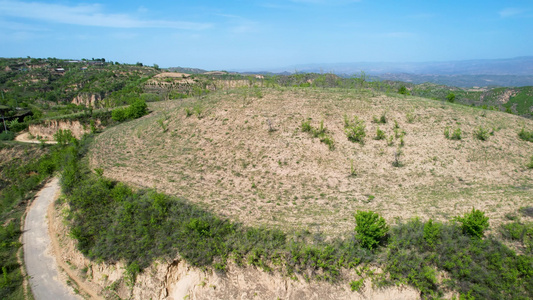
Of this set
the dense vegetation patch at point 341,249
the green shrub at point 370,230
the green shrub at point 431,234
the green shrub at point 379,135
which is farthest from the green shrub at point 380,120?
the green shrub at point 370,230

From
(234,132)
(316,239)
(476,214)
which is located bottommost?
(316,239)

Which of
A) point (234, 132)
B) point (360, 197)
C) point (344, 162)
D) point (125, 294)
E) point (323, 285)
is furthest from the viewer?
point (234, 132)

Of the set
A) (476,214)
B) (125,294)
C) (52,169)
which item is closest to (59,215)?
(125,294)

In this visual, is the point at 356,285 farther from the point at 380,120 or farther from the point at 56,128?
the point at 56,128

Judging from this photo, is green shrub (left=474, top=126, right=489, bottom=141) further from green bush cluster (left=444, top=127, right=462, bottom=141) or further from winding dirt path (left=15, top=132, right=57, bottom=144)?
winding dirt path (left=15, top=132, right=57, bottom=144)

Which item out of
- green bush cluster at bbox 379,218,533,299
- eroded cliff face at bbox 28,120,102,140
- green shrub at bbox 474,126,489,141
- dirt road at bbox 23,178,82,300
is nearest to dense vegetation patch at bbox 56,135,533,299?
green bush cluster at bbox 379,218,533,299

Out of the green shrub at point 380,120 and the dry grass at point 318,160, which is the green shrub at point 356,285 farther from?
the green shrub at point 380,120

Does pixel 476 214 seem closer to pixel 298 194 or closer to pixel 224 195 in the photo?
pixel 298 194
